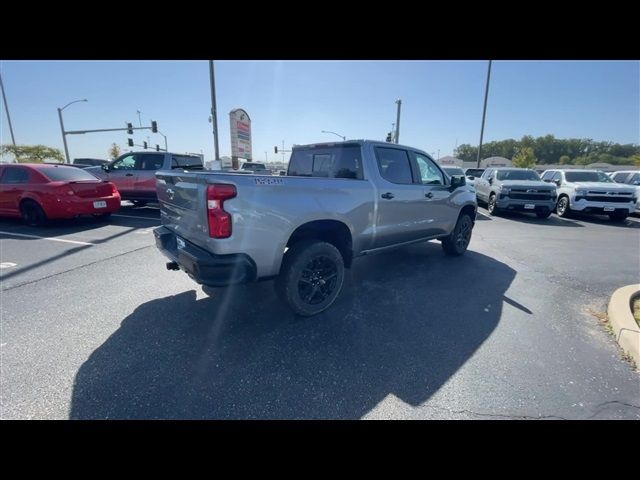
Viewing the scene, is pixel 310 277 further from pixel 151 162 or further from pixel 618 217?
pixel 618 217

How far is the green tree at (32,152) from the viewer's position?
3825 cm

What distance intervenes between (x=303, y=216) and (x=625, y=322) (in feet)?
11.7

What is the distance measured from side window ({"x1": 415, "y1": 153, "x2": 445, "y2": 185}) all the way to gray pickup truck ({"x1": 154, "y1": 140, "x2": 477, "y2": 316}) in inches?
0.8

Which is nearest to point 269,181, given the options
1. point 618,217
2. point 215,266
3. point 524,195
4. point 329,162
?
point 215,266

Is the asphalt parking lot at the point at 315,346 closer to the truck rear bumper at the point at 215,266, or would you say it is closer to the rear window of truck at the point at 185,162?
the truck rear bumper at the point at 215,266

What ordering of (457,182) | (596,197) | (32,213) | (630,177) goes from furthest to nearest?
(630,177), (596,197), (32,213), (457,182)

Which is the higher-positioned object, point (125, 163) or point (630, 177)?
point (125, 163)

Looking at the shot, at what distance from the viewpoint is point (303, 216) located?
3.01 m

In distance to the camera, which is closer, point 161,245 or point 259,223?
point 259,223
